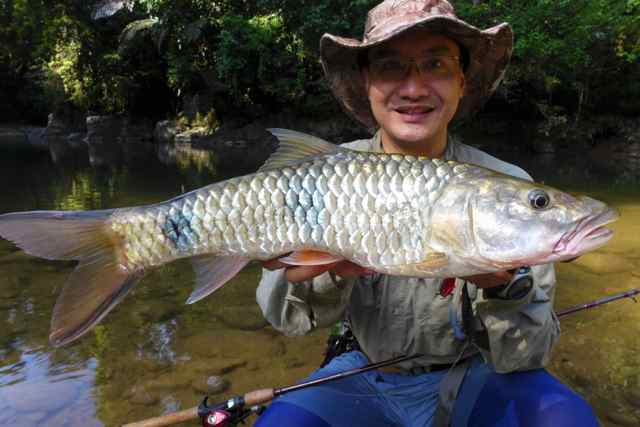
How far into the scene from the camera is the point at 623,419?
2623mm

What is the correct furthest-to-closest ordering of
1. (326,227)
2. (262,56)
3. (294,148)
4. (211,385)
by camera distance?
(262,56) → (211,385) → (294,148) → (326,227)

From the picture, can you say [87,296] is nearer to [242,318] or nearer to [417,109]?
[417,109]

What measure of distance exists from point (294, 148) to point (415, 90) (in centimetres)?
58

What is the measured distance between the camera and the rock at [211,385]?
3007 mm

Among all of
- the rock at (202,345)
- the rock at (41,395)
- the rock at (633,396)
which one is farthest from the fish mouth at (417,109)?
the rock at (41,395)

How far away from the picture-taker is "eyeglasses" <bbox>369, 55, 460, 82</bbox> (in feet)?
6.77

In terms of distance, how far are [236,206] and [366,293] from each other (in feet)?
2.34

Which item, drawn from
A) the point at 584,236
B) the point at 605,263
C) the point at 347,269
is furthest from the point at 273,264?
the point at 605,263

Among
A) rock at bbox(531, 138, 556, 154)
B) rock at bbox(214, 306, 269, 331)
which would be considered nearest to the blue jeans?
rock at bbox(214, 306, 269, 331)

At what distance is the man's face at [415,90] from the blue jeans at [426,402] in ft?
3.23

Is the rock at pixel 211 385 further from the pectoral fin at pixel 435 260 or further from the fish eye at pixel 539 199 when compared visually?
the fish eye at pixel 539 199

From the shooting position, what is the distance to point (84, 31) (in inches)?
1058

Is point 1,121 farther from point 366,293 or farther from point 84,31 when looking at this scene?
point 366,293

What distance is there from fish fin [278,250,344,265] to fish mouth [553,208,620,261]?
0.66 meters
